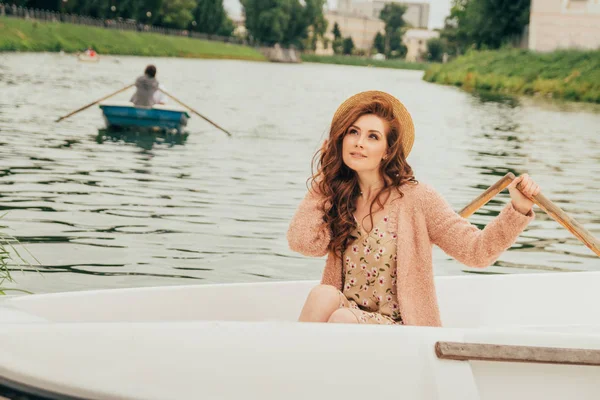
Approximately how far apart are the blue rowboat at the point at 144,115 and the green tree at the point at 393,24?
14497cm

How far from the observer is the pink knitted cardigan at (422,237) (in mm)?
3299

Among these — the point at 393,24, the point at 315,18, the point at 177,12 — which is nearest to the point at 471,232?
the point at 177,12

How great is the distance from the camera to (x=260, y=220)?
878 centimetres

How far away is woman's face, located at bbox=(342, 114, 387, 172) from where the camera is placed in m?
3.40

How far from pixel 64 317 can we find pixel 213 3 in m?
90.1

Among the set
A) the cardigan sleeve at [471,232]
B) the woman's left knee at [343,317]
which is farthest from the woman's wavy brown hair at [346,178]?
the woman's left knee at [343,317]

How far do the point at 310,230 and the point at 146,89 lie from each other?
12412mm

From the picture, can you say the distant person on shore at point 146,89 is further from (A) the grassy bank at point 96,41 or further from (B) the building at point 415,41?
(B) the building at point 415,41

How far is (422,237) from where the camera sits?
337 cm

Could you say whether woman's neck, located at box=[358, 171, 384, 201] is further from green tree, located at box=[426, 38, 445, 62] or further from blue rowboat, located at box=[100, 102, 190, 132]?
green tree, located at box=[426, 38, 445, 62]

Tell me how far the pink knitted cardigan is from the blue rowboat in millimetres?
12292

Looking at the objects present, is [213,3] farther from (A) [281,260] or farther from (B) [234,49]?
(A) [281,260]

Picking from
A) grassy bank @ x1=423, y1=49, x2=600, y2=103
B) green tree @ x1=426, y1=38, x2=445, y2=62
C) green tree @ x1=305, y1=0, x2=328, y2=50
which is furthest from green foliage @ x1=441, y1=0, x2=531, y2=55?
green tree @ x1=426, y1=38, x2=445, y2=62

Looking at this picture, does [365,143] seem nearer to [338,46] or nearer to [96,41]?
[96,41]
